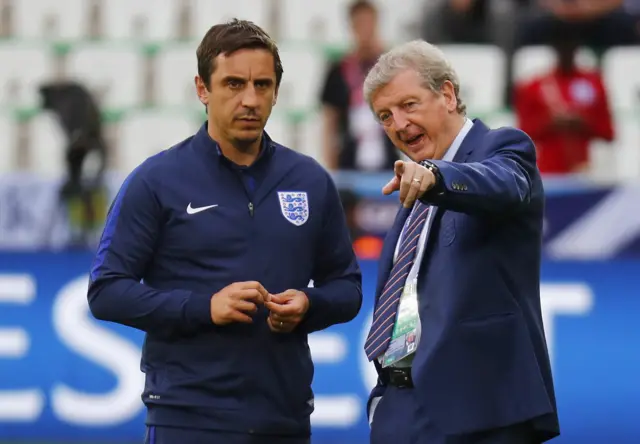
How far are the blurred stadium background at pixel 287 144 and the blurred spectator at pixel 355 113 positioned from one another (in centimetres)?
2

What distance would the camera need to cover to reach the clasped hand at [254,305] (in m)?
3.74

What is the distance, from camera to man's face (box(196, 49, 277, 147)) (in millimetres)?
3898

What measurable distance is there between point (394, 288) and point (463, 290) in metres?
0.34

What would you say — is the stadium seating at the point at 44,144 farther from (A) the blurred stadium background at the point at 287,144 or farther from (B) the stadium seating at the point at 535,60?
(B) the stadium seating at the point at 535,60

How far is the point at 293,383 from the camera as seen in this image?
3953 mm

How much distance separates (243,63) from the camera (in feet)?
12.8

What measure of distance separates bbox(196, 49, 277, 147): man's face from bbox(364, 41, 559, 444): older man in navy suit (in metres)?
0.32

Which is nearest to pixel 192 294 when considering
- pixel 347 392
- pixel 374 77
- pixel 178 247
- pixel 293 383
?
pixel 178 247

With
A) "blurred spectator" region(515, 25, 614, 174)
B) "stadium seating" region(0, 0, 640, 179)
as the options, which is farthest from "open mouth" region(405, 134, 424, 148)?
"stadium seating" region(0, 0, 640, 179)

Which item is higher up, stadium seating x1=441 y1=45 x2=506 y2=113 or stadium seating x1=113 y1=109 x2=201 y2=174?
stadium seating x1=441 y1=45 x2=506 y2=113

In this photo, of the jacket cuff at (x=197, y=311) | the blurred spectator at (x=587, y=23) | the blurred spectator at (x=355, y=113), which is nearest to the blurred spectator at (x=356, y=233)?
the blurred spectator at (x=355, y=113)

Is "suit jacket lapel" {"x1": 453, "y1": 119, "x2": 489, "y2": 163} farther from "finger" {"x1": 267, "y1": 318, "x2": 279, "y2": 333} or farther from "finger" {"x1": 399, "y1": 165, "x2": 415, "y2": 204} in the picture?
"finger" {"x1": 267, "y1": 318, "x2": 279, "y2": 333}

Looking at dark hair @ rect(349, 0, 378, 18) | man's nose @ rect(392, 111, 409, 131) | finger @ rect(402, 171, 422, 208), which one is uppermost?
dark hair @ rect(349, 0, 378, 18)

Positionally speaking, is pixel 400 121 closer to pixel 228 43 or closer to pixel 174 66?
pixel 228 43
